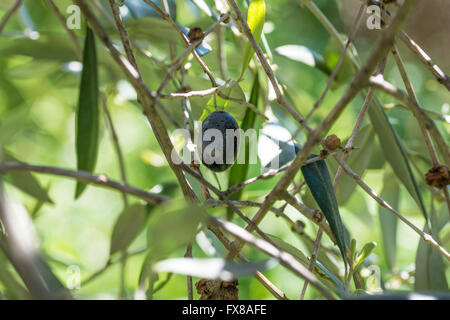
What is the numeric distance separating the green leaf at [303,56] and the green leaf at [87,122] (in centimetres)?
44

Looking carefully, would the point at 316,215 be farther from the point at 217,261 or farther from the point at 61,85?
the point at 61,85

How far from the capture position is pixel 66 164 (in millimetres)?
1565

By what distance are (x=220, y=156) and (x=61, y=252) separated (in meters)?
Result: 1.04

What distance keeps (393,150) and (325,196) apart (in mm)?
209

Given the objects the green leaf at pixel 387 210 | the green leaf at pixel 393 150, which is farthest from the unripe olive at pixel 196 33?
the green leaf at pixel 387 210

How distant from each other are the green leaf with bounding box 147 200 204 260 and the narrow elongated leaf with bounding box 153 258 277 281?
16 mm

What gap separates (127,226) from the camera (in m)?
0.43

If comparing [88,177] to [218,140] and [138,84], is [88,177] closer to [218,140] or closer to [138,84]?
[138,84]

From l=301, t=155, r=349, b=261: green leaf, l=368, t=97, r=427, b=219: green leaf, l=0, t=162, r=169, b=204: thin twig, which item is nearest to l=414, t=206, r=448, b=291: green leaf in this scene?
l=368, t=97, r=427, b=219: green leaf

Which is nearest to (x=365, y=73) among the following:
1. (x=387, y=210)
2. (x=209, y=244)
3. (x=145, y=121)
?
(x=209, y=244)

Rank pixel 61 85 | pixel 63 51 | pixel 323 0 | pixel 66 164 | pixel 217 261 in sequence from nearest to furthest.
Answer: pixel 217 261, pixel 63 51, pixel 61 85, pixel 323 0, pixel 66 164

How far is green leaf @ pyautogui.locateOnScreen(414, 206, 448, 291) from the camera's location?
0.63 m

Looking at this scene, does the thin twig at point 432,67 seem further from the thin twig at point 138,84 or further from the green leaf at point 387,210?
the green leaf at point 387,210
